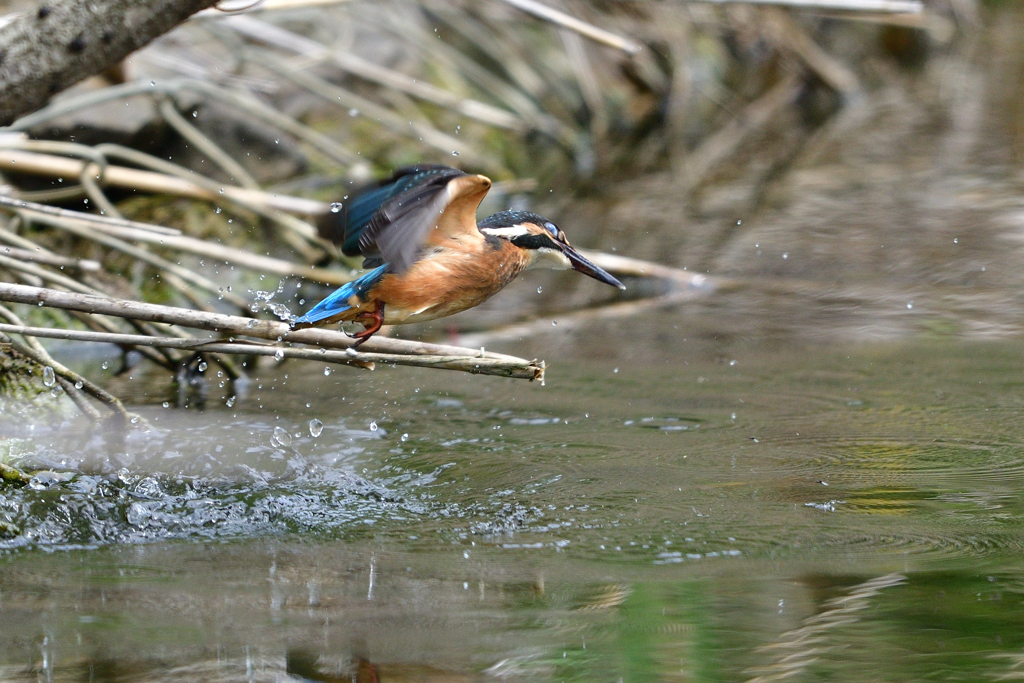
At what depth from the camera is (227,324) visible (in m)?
2.86

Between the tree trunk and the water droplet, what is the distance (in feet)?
3.95

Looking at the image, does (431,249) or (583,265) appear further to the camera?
(583,265)

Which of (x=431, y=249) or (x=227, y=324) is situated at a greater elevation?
(x=431, y=249)

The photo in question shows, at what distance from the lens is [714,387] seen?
395cm

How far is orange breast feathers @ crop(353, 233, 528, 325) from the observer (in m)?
3.18

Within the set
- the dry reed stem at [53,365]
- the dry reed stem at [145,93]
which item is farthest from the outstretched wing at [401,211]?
the dry reed stem at [145,93]

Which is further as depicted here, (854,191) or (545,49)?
(545,49)

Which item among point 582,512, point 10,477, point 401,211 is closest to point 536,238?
point 401,211

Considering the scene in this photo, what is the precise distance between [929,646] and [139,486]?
2.00 m

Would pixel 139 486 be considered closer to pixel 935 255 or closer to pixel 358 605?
pixel 358 605

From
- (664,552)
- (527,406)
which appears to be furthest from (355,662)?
(527,406)

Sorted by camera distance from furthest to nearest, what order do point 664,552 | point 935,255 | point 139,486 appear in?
point 935,255
point 139,486
point 664,552

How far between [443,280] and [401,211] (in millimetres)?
470

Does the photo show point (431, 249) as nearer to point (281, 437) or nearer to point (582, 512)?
point (281, 437)
